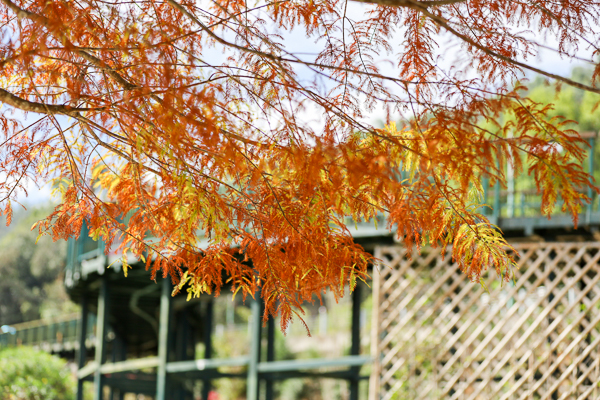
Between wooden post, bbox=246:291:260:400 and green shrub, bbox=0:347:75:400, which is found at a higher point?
wooden post, bbox=246:291:260:400

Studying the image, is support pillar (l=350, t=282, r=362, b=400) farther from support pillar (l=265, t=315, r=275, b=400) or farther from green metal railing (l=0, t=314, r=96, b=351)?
green metal railing (l=0, t=314, r=96, b=351)

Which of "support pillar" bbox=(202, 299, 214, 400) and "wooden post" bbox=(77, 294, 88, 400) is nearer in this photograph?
"wooden post" bbox=(77, 294, 88, 400)

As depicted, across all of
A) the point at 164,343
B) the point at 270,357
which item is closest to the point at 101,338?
the point at 164,343

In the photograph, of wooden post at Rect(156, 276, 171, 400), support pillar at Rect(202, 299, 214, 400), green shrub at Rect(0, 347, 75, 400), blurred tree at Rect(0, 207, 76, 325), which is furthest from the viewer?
blurred tree at Rect(0, 207, 76, 325)

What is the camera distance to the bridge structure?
312 inches

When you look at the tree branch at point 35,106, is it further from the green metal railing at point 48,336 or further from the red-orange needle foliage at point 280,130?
the green metal railing at point 48,336

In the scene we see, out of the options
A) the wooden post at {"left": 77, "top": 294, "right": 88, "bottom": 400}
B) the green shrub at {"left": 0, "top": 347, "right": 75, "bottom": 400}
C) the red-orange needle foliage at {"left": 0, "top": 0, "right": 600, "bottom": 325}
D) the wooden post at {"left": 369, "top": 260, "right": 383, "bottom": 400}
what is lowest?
the green shrub at {"left": 0, "top": 347, "right": 75, "bottom": 400}

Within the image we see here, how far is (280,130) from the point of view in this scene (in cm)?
339

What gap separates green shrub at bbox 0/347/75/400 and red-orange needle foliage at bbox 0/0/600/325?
→ 12229mm

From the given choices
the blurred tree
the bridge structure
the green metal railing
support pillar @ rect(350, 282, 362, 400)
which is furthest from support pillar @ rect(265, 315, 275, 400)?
the blurred tree

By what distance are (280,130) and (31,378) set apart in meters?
13.6

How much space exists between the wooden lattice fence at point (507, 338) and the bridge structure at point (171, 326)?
8.7 inches

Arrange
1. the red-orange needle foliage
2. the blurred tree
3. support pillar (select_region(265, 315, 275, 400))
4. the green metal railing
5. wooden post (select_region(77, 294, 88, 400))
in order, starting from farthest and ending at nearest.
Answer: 1. the blurred tree
2. the green metal railing
3. wooden post (select_region(77, 294, 88, 400))
4. support pillar (select_region(265, 315, 275, 400))
5. the red-orange needle foliage

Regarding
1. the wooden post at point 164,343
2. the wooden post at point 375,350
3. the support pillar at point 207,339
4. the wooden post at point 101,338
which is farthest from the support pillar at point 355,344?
the wooden post at point 101,338
